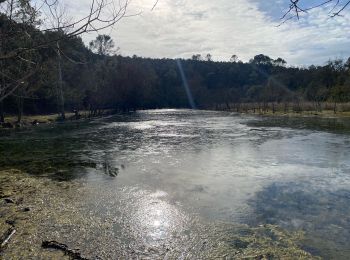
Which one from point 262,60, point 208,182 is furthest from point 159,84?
point 208,182

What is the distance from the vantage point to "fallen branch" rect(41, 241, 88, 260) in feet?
20.4

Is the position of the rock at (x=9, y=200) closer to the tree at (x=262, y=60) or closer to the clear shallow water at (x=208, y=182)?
the clear shallow water at (x=208, y=182)

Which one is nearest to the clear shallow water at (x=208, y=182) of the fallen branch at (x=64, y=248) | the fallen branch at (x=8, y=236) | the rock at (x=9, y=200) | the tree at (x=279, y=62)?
the fallen branch at (x=64, y=248)

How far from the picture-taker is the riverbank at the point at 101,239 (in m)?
6.35

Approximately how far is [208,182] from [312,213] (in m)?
3.71

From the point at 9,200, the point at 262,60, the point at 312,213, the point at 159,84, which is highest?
the point at 262,60

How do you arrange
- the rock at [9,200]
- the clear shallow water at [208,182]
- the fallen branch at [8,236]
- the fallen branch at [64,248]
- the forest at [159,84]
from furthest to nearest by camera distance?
1. the forest at [159,84]
2. the rock at [9,200]
3. the clear shallow water at [208,182]
4. the fallen branch at [8,236]
5. the fallen branch at [64,248]

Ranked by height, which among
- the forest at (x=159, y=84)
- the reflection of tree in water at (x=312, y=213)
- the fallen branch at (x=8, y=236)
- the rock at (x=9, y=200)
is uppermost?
the forest at (x=159, y=84)

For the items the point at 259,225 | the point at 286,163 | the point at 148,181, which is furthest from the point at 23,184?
the point at 286,163

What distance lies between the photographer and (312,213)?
27.6 feet

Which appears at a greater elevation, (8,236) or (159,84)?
(159,84)

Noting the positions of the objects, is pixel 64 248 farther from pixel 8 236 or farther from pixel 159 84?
pixel 159 84

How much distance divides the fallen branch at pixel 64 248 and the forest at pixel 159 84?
3.77 meters

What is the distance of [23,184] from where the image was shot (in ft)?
37.5
